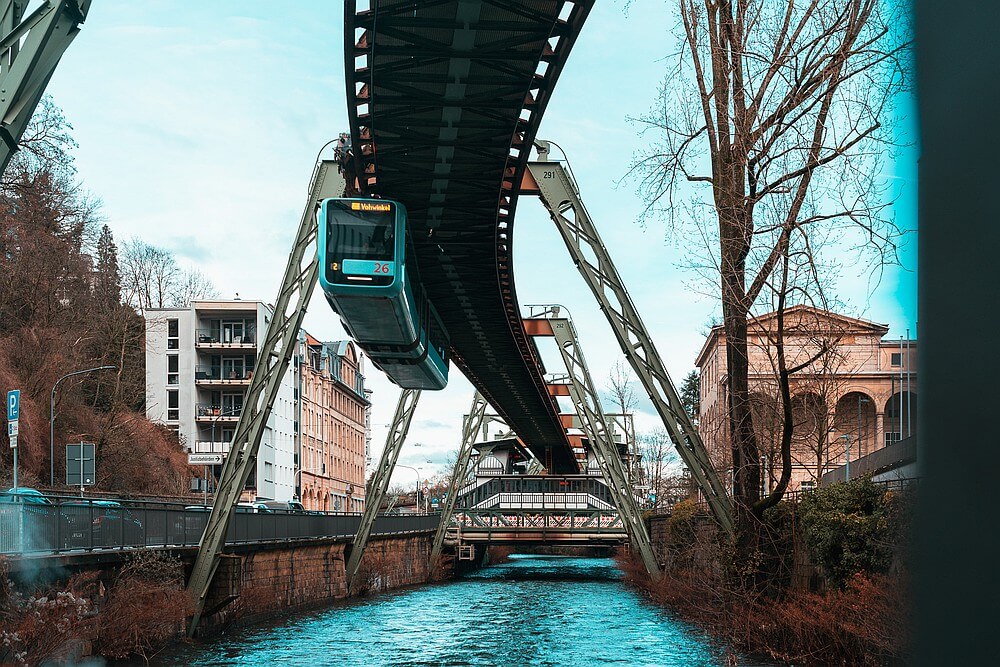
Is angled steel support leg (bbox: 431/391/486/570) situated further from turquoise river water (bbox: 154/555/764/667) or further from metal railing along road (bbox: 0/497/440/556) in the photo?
metal railing along road (bbox: 0/497/440/556)

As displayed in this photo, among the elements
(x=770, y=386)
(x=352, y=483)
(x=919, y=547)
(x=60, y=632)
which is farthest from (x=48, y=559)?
(x=352, y=483)

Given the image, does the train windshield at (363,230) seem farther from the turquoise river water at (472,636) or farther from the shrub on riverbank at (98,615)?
the turquoise river water at (472,636)

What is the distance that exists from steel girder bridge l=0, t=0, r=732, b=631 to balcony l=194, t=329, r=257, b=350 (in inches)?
1604

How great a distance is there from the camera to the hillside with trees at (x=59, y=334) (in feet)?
140

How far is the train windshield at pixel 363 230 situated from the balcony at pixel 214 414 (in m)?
57.8

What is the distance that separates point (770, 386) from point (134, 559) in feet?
43.4

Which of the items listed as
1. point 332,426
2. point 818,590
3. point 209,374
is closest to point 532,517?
point 209,374

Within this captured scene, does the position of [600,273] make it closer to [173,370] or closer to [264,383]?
[264,383]

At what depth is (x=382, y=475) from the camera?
144ft

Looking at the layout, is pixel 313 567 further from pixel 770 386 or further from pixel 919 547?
pixel 919 547

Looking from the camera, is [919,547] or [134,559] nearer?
[919,547]

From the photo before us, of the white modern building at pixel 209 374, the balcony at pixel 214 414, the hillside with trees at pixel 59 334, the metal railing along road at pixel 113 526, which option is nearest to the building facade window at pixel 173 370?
the white modern building at pixel 209 374

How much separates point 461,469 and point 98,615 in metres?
41.3

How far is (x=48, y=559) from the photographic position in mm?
17922
